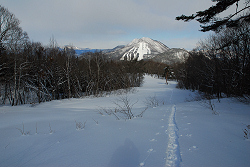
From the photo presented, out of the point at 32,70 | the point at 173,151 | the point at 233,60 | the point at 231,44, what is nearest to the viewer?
the point at 173,151

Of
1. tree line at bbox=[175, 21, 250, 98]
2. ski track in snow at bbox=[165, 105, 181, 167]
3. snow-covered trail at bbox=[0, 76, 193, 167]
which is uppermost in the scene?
tree line at bbox=[175, 21, 250, 98]

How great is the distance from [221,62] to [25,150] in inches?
648

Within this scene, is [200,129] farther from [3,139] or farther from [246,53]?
[246,53]

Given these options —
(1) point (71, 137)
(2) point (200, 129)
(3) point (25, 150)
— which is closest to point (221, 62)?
(2) point (200, 129)

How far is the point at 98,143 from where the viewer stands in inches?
110

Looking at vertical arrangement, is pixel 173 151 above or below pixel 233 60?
below

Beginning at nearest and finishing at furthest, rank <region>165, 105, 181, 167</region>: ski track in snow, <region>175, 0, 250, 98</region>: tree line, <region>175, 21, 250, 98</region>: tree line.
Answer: <region>165, 105, 181, 167</region>: ski track in snow
<region>175, 0, 250, 98</region>: tree line
<region>175, 21, 250, 98</region>: tree line

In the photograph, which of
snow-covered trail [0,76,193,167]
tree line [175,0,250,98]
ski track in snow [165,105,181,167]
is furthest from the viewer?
tree line [175,0,250,98]

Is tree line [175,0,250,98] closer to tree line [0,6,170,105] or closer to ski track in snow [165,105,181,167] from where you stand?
ski track in snow [165,105,181,167]

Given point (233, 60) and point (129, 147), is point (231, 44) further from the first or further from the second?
point (129, 147)

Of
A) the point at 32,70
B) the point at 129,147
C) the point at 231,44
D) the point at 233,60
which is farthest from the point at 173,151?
the point at 32,70

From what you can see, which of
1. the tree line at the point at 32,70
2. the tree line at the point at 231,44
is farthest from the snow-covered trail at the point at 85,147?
the tree line at the point at 32,70

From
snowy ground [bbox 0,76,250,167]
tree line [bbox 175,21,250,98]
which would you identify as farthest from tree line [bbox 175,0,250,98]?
snowy ground [bbox 0,76,250,167]

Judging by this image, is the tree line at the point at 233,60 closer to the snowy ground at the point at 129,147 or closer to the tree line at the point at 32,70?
the snowy ground at the point at 129,147
